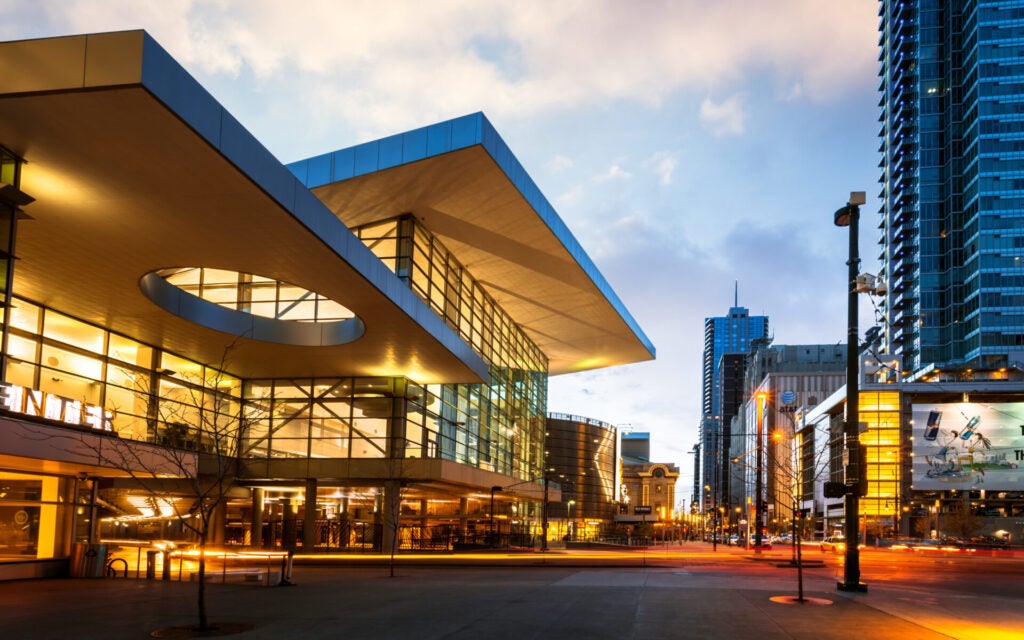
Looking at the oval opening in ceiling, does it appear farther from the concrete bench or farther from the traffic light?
the traffic light

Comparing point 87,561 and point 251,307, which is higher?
point 251,307

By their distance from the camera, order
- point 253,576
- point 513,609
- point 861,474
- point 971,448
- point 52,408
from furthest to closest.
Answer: point 971,448 → point 253,576 → point 52,408 → point 861,474 → point 513,609

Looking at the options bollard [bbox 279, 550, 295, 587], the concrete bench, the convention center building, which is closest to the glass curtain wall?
the convention center building

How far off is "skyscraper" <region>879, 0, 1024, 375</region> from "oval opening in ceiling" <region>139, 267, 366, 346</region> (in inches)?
4903

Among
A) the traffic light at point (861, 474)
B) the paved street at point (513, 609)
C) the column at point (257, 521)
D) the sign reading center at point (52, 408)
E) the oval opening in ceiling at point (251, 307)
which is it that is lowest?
the column at point (257, 521)

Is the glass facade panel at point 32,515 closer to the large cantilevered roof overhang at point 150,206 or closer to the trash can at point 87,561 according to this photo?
the trash can at point 87,561

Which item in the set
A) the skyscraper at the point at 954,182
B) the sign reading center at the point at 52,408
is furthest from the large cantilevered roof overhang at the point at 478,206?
the skyscraper at the point at 954,182

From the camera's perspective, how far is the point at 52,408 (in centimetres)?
2353

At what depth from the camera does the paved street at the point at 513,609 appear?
14891 millimetres

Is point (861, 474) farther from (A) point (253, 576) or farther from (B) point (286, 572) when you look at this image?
(A) point (253, 576)

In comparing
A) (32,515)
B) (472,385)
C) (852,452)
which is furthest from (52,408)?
(472,385)

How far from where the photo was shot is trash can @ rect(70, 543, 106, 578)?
27487 mm

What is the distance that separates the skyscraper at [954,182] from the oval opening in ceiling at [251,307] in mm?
124542

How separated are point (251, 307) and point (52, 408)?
1961 centimetres
